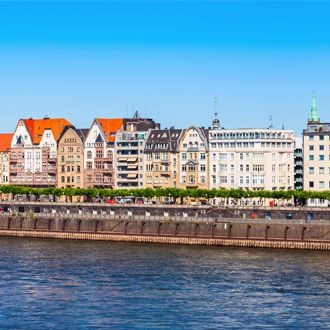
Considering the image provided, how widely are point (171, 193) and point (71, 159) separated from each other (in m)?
34.1

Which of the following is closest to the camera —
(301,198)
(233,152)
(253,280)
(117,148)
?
(253,280)

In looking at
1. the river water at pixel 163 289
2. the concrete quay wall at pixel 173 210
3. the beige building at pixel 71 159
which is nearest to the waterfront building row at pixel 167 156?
the beige building at pixel 71 159

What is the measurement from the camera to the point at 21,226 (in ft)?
452

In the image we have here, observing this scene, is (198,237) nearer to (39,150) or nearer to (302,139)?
(302,139)

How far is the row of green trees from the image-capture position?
517 ft

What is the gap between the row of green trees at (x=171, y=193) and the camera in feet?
517

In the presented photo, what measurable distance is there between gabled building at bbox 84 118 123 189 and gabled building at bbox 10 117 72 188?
31.4 ft

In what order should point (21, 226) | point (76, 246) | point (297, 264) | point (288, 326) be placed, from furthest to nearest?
point (21, 226)
point (76, 246)
point (297, 264)
point (288, 326)

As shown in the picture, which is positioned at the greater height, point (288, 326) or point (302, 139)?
point (302, 139)

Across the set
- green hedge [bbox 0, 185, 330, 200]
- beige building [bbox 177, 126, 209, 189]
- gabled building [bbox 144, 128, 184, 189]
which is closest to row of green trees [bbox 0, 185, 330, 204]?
green hedge [bbox 0, 185, 330, 200]

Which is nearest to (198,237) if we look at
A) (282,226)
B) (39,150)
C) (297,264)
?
(282,226)

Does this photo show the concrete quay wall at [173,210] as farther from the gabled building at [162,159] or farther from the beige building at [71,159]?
the beige building at [71,159]

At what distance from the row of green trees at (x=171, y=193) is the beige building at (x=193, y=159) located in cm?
659

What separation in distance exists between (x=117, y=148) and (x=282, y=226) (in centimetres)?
7402
